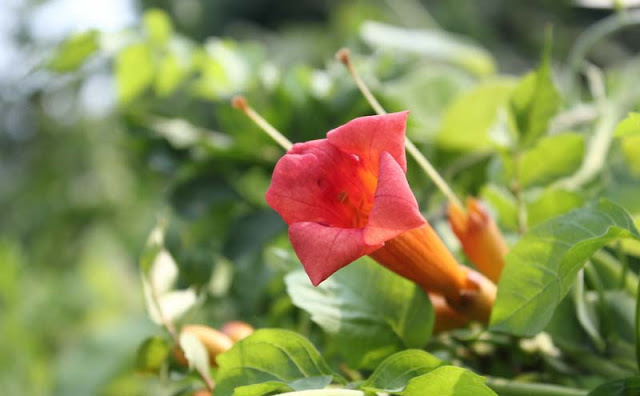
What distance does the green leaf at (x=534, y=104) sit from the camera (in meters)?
0.30

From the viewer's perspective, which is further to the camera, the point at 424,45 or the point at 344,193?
the point at 424,45

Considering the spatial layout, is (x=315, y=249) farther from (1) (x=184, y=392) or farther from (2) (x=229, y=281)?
(2) (x=229, y=281)

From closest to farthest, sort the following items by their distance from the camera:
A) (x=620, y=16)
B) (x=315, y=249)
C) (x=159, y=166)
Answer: (x=315, y=249), (x=620, y=16), (x=159, y=166)

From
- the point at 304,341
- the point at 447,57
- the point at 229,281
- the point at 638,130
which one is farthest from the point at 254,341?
the point at 447,57

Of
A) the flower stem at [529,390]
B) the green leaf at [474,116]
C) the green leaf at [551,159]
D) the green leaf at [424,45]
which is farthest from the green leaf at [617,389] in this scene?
the green leaf at [424,45]

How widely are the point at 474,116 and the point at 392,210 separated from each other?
0.89 feet

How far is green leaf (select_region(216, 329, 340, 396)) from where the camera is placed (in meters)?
0.22

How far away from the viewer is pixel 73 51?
50 centimetres

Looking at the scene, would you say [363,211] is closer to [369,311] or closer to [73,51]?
[369,311]

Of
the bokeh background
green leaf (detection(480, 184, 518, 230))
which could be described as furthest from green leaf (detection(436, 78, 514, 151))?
green leaf (detection(480, 184, 518, 230))

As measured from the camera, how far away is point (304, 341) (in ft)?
0.74

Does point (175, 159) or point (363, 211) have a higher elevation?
point (363, 211)

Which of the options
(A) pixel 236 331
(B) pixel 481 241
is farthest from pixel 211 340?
(B) pixel 481 241

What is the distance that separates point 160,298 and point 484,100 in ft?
0.83
